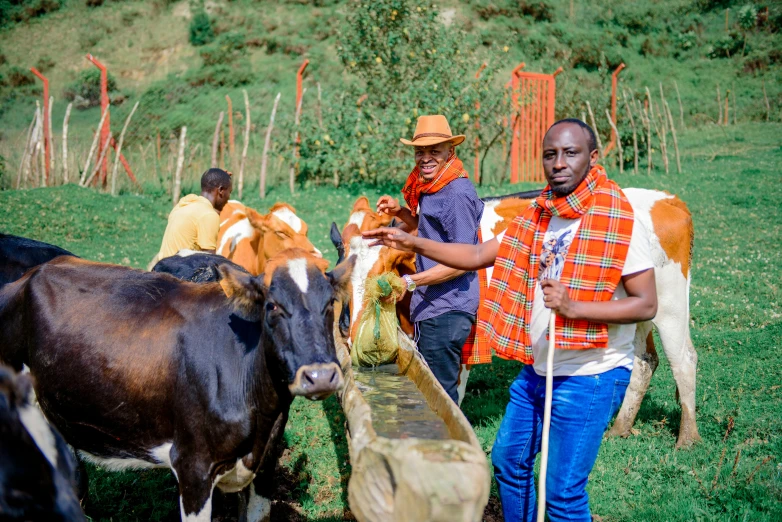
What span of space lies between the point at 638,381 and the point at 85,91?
33.1 meters

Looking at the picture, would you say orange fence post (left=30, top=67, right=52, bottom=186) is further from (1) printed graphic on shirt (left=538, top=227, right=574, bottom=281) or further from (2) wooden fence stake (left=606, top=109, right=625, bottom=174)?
(1) printed graphic on shirt (left=538, top=227, right=574, bottom=281)

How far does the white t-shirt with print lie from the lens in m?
3.21

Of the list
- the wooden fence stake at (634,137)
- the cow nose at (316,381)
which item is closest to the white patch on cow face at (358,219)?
the cow nose at (316,381)

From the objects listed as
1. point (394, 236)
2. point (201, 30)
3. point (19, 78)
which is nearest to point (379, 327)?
point (394, 236)

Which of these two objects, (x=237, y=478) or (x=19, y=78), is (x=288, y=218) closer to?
(x=237, y=478)

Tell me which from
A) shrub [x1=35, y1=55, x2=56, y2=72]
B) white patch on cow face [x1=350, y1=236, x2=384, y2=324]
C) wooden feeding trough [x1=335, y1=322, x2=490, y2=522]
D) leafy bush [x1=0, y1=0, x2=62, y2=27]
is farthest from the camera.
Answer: leafy bush [x1=0, y1=0, x2=62, y2=27]

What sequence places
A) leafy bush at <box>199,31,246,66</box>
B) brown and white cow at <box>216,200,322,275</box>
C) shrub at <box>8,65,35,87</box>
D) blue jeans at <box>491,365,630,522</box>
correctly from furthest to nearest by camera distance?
shrub at <box>8,65,35,87</box>
leafy bush at <box>199,31,246,66</box>
brown and white cow at <box>216,200,322,275</box>
blue jeans at <box>491,365,630,522</box>

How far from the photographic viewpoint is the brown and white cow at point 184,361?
381cm

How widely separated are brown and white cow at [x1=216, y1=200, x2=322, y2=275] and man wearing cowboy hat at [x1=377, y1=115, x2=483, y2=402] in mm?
2308

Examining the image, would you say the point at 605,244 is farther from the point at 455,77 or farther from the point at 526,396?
the point at 455,77

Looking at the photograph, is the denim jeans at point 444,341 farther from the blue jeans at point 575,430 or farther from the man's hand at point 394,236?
the blue jeans at point 575,430

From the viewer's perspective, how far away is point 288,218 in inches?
305

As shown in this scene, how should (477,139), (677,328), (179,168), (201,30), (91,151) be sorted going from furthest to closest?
(201,30), (477,139), (91,151), (179,168), (677,328)

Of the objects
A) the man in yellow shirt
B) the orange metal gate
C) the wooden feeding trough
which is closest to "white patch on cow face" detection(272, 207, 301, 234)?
the man in yellow shirt
